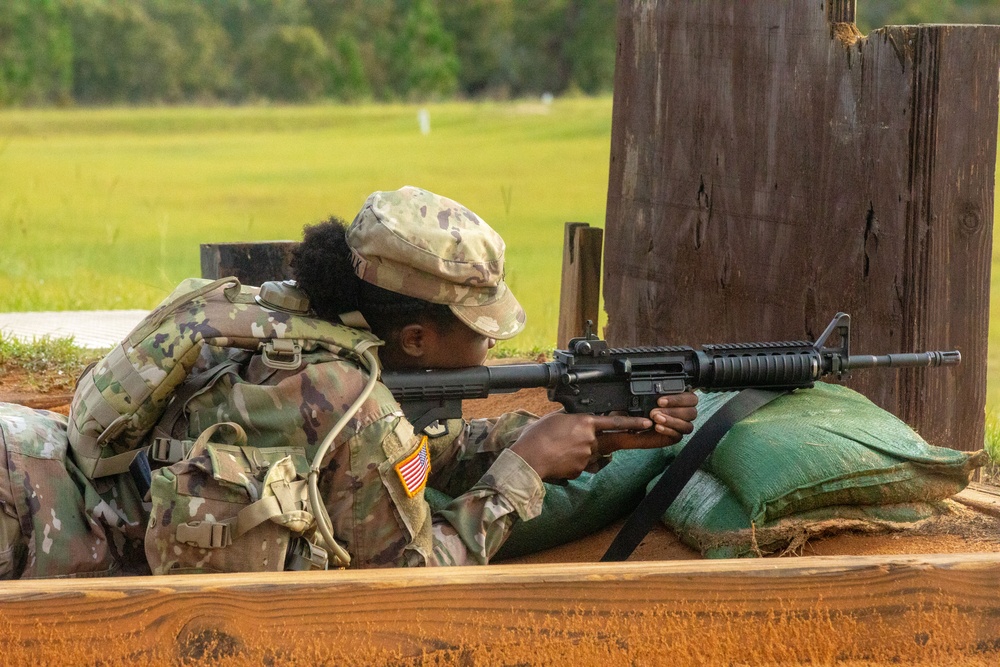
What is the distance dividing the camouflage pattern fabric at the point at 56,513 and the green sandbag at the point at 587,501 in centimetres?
83

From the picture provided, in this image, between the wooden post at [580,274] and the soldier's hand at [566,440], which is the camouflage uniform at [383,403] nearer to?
the soldier's hand at [566,440]

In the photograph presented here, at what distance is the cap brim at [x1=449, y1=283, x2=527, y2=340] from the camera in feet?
8.50

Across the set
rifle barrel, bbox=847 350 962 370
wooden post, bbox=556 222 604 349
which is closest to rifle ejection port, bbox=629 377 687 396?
rifle barrel, bbox=847 350 962 370

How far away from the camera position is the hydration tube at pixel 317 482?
235 centimetres

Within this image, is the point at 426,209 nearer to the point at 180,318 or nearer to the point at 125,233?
the point at 180,318


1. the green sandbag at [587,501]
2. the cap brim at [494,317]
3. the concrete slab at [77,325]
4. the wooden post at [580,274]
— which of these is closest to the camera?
the cap brim at [494,317]

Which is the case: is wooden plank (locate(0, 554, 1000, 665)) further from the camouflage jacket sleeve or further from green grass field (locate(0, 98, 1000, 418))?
green grass field (locate(0, 98, 1000, 418))

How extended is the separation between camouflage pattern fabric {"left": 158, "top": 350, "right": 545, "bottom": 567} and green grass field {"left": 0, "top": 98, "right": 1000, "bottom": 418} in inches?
151

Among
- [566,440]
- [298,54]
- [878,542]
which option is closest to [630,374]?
[566,440]

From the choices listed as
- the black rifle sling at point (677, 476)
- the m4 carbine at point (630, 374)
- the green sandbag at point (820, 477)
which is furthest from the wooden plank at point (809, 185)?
the black rifle sling at point (677, 476)

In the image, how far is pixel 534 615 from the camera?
225 cm

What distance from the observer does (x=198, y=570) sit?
7.91ft

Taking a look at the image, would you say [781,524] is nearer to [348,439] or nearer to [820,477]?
[820,477]

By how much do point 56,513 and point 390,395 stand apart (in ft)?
2.54
